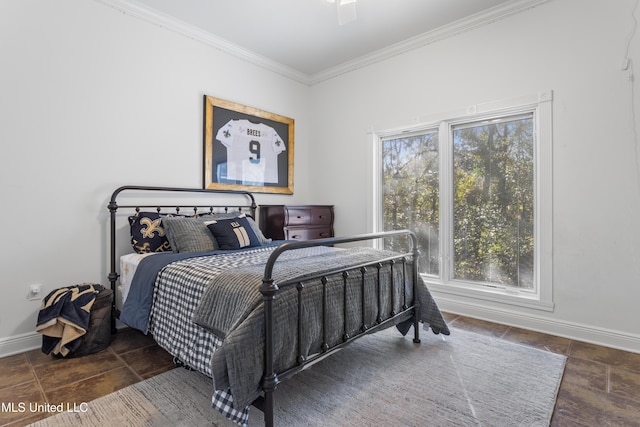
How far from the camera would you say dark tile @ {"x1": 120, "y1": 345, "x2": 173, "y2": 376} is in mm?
2164

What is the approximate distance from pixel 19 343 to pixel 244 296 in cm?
207

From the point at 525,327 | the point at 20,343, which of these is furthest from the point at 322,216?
the point at 20,343

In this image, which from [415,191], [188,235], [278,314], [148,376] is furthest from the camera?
[415,191]

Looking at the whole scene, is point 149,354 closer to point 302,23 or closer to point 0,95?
point 0,95

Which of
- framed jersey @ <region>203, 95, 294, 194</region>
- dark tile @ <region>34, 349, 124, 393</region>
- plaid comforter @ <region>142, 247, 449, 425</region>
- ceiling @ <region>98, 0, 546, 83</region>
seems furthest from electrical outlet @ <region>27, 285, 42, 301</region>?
ceiling @ <region>98, 0, 546, 83</region>

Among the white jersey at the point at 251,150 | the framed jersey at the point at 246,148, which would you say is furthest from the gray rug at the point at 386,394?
the white jersey at the point at 251,150

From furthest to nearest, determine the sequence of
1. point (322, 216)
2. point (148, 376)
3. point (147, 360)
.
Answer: point (322, 216), point (147, 360), point (148, 376)

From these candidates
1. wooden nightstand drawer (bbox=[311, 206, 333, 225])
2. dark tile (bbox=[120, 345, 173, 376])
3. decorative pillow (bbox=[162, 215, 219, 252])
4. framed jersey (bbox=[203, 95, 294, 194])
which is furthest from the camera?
wooden nightstand drawer (bbox=[311, 206, 333, 225])

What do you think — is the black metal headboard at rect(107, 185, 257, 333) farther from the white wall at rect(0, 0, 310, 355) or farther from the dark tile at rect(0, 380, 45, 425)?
the dark tile at rect(0, 380, 45, 425)

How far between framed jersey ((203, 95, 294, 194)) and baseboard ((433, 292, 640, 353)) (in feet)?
7.77

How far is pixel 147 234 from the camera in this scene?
2764mm

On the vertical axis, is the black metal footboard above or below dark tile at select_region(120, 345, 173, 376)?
above

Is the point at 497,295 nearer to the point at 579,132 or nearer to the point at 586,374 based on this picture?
the point at 586,374

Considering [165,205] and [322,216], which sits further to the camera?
[322,216]
